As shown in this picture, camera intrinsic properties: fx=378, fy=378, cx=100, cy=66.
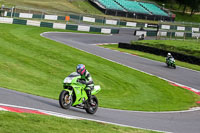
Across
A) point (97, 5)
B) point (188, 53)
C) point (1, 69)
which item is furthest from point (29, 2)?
point (1, 69)

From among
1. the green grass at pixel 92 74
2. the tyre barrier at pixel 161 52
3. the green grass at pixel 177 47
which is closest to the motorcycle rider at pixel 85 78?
the green grass at pixel 92 74

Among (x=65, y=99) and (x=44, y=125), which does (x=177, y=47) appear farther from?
(x=44, y=125)

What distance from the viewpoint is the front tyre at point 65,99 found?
36.3 feet

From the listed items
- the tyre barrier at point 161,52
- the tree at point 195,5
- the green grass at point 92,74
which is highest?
the tree at point 195,5

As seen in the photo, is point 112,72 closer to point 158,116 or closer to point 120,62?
point 120,62

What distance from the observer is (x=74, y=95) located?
1155cm

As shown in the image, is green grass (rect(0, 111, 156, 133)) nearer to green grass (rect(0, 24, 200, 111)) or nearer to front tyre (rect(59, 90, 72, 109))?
front tyre (rect(59, 90, 72, 109))

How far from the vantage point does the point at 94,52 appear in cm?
3088

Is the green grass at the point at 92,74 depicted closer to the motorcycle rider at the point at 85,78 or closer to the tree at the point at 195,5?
the motorcycle rider at the point at 85,78

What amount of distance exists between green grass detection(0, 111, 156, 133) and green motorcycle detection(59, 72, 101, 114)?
174cm

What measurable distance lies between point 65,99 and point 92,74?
33.4ft

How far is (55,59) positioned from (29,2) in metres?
42.0

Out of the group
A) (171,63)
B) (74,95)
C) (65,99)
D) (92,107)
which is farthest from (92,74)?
(65,99)

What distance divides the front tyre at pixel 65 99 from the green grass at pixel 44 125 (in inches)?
65.9
